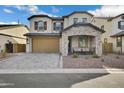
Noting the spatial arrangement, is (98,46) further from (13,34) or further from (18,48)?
(13,34)

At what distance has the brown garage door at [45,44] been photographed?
1041 inches

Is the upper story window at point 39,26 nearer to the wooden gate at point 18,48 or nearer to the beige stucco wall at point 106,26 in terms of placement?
the wooden gate at point 18,48

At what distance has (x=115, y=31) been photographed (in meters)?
27.3

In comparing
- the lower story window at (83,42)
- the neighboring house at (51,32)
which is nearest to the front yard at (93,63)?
the lower story window at (83,42)

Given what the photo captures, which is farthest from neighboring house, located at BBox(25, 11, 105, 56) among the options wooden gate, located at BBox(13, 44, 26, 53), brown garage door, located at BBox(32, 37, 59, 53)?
wooden gate, located at BBox(13, 44, 26, 53)

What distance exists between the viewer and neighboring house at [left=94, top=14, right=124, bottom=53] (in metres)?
25.5

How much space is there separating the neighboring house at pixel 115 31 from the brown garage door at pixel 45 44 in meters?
8.95

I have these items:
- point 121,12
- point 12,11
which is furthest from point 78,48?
point 12,11

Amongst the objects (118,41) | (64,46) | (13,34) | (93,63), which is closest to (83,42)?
(64,46)

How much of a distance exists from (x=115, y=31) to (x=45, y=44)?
37.0 feet

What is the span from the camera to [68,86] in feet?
26.3
